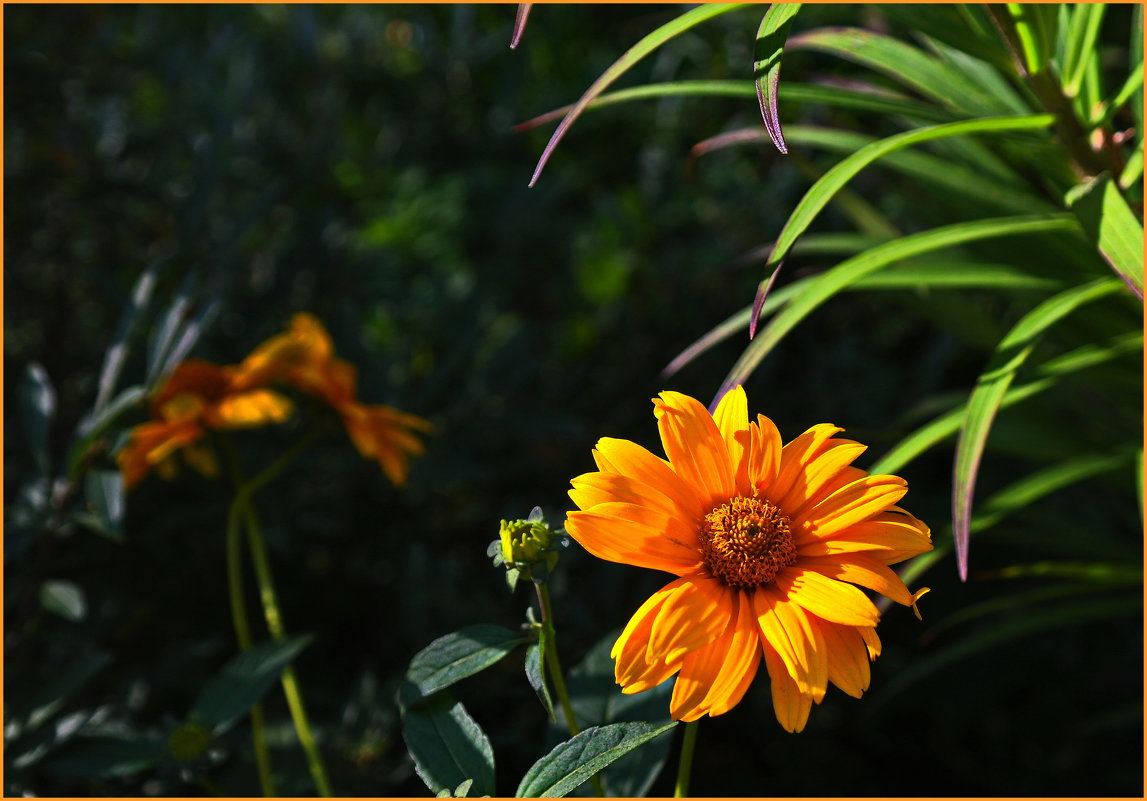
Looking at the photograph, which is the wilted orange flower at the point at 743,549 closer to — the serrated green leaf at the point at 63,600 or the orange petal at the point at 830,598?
the orange petal at the point at 830,598

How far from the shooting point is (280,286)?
1.25m

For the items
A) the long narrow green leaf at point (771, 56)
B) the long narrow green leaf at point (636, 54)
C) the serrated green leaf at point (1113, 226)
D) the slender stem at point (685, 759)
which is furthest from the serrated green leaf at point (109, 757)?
the serrated green leaf at point (1113, 226)

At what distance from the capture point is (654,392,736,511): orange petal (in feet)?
1.70

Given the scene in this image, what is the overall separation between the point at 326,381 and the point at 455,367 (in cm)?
37

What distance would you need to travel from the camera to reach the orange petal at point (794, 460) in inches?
21.0

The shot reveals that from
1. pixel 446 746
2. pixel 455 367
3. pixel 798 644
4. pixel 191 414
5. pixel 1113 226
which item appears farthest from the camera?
pixel 455 367

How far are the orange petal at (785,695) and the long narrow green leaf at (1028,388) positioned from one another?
12.0 inches

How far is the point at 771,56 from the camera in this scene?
0.59 meters

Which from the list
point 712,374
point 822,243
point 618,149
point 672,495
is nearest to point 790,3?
point 672,495

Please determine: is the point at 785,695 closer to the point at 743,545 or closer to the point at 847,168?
the point at 743,545

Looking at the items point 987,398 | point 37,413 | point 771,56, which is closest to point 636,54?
point 771,56

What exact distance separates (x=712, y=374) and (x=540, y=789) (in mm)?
875

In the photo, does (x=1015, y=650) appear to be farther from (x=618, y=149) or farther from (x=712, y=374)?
(x=618, y=149)

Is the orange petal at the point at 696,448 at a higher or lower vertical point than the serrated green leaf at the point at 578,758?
higher
